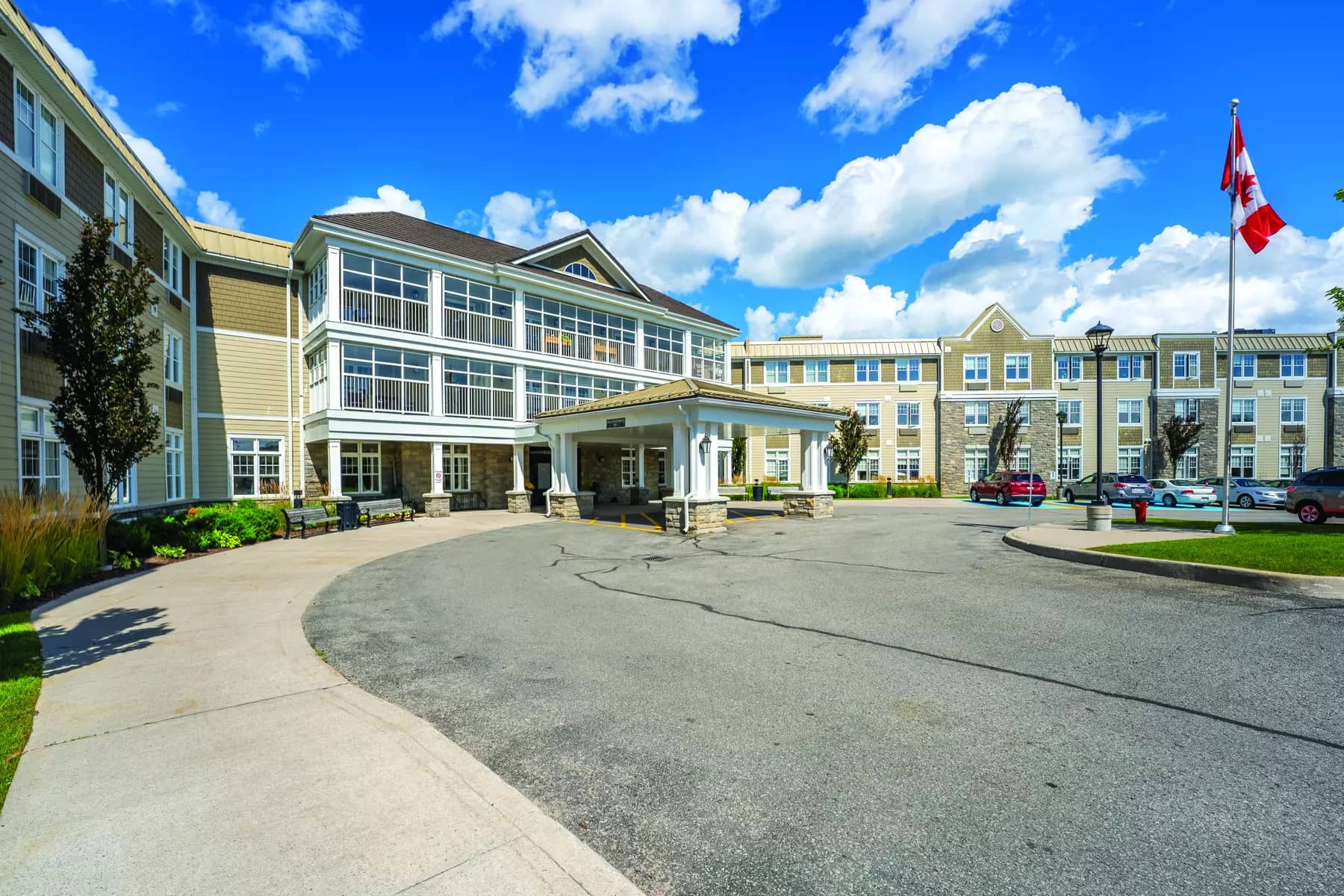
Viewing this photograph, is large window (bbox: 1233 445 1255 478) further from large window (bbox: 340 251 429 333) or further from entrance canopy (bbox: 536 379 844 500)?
large window (bbox: 340 251 429 333)

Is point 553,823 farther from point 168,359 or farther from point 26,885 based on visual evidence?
point 168,359

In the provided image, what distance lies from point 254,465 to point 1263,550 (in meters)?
28.7

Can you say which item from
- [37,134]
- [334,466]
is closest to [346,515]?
[334,466]

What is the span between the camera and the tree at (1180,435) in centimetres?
3888

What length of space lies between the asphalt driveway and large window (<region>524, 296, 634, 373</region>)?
18738mm

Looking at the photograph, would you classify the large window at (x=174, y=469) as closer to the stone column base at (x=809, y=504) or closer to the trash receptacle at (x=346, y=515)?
the trash receptacle at (x=346, y=515)

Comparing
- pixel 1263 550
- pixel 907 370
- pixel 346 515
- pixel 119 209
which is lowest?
pixel 346 515

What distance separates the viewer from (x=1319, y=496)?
1677 centimetres

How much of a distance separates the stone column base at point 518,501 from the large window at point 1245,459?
46507mm

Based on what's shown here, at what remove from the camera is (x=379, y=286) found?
22.3m

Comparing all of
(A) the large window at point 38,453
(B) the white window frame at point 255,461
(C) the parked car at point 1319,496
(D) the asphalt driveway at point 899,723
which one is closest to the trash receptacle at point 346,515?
(B) the white window frame at point 255,461

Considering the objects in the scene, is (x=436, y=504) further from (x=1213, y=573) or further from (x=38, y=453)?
(x=1213, y=573)

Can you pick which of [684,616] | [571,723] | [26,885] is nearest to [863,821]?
[571,723]

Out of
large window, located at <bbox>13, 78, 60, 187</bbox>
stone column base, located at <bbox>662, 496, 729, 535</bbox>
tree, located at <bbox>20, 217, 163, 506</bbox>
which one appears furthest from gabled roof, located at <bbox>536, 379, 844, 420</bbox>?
large window, located at <bbox>13, 78, 60, 187</bbox>
